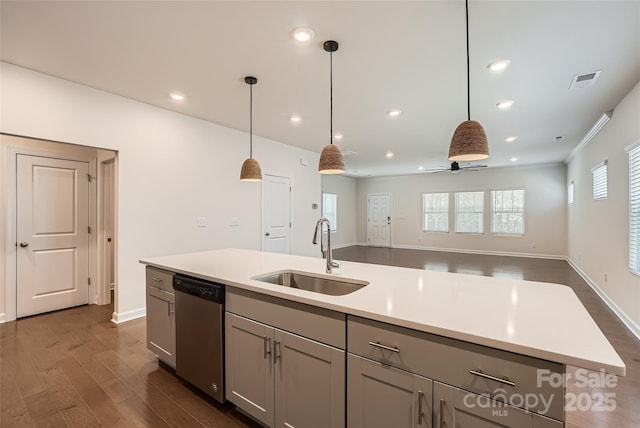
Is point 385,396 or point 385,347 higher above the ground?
point 385,347

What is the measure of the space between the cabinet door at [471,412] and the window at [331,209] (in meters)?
8.53

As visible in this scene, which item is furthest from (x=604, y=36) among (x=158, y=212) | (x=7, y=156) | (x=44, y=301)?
(x=44, y=301)

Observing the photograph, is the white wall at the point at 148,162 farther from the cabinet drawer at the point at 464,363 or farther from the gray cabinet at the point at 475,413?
the gray cabinet at the point at 475,413

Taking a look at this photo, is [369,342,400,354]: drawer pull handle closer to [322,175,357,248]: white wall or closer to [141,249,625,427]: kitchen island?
[141,249,625,427]: kitchen island

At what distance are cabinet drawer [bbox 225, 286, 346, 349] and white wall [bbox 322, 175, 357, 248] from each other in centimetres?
793

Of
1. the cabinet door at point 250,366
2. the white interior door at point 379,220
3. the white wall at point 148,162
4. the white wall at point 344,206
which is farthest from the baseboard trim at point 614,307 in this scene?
the white wall at point 344,206

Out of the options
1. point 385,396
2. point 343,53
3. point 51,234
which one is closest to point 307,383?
point 385,396

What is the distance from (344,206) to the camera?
419 inches

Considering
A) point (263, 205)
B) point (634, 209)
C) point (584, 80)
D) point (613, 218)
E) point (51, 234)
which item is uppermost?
point (584, 80)

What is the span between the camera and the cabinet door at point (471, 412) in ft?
3.31

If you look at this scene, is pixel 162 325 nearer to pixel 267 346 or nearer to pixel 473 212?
pixel 267 346

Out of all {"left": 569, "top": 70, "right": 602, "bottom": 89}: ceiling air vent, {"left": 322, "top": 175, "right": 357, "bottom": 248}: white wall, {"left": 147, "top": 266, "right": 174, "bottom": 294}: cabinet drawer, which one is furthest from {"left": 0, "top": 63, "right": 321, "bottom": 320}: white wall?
{"left": 322, "top": 175, "right": 357, "bottom": 248}: white wall

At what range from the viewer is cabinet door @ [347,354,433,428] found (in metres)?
1.18

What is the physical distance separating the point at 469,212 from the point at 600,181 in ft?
15.7
